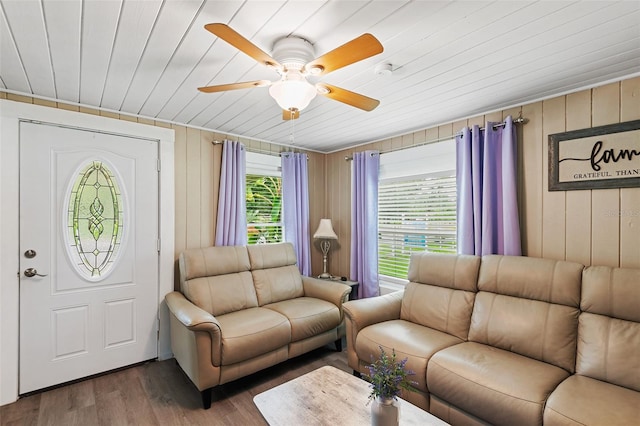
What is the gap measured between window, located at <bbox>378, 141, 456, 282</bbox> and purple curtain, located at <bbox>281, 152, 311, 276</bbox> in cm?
94

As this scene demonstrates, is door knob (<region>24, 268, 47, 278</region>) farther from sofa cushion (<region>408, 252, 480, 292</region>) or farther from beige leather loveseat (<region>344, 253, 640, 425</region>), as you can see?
sofa cushion (<region>408, 252, 480, 292</region>)

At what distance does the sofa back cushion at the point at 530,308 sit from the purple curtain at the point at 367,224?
137 centimetres

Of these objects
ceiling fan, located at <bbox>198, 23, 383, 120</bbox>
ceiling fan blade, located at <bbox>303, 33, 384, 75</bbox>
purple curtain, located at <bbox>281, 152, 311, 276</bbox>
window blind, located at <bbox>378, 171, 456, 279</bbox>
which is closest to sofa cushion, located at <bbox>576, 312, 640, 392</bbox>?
window blind, located at <bbox>378, 171, 456, 279</bbox>

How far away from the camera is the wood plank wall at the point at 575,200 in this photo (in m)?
2.12

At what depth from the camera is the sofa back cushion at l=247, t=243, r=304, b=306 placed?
A: 3297 millimetres

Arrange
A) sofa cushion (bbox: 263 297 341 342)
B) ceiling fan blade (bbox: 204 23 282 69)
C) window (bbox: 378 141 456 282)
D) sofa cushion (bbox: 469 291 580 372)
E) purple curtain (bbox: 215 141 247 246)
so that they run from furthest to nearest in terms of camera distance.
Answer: purple curtain (bbox: 215 141 247 246)
window (bbox: 378 141 456 282)
sofa cushion (bbox: 263 297 341 342)
sofa cushion (bbox: 469 291 580 372)
ceiling fan blade (bbox: 204 23 282 69)

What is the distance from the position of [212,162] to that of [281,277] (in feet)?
4.81

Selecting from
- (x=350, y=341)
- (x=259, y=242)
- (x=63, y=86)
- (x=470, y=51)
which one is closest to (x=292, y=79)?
(x=470, y=51)

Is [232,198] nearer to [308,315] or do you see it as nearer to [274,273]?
[274,273]

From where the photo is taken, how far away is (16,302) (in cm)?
238

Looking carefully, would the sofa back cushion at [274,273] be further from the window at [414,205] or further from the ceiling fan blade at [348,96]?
the ceiling fan blade at [348,96]

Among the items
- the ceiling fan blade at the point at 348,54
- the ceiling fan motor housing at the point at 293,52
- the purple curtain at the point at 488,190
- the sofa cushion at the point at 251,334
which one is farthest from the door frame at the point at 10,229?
the purple curtain at the point at 488,190

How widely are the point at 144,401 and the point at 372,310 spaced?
1896mm

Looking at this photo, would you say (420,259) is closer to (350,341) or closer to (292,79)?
(350,341)
